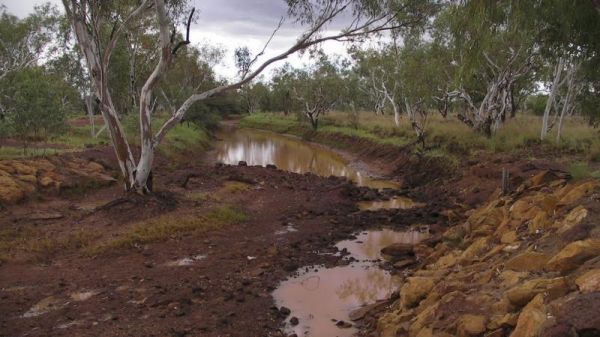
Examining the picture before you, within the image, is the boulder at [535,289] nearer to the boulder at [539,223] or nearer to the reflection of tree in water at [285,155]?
the boulder at [539,223]

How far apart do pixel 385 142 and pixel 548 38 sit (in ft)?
58.6

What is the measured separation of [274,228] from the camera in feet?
46.0

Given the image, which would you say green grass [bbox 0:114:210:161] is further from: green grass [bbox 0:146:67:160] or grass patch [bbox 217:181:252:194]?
grass patch [bbox 217:181:252:194]

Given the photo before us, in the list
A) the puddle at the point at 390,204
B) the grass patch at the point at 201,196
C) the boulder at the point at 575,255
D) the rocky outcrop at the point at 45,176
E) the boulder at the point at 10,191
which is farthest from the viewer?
the puddle at the point at 390,204

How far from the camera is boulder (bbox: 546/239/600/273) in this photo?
18.2 feet

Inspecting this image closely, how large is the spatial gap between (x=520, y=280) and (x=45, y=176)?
13622 millimetres

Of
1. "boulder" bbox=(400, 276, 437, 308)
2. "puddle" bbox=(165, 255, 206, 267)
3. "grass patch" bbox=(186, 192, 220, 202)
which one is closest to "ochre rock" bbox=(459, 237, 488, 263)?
"boulder" bbox=(400, 276, 437, 308)

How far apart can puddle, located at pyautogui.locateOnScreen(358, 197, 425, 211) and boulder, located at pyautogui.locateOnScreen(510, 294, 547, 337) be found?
39.9 feet

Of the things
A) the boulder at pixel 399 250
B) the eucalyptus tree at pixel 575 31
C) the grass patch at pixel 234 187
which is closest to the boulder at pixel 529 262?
the eucalyptus tree at pixel 575 31

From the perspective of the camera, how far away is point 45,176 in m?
14.8

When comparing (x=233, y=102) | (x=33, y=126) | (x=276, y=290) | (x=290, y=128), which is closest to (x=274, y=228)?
(x=276, y=290)

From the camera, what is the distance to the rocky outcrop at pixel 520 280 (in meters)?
4.67

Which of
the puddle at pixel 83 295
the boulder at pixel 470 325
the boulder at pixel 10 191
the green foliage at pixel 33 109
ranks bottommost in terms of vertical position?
the puddle at pixel 83 295

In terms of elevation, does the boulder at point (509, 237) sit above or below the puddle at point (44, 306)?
above
